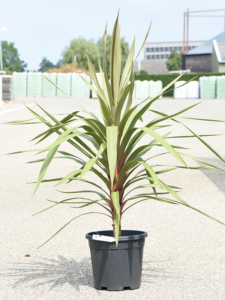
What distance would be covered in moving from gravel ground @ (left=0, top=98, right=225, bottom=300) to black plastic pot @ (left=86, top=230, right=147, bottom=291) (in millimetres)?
85

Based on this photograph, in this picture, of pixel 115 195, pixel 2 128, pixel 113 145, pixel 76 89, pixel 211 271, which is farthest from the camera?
pixel 76 89

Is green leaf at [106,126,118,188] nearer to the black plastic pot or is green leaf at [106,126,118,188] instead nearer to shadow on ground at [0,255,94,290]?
the black plastic pot

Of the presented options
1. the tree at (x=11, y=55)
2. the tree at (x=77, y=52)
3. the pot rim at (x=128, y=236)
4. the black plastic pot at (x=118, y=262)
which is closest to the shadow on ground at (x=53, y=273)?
the black plastic pot at (x=118, y=262)

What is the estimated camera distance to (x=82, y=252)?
3.98 m

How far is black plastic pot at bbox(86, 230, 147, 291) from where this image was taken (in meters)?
2.88

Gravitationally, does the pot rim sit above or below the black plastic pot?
above

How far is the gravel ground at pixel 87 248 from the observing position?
3.12 metres

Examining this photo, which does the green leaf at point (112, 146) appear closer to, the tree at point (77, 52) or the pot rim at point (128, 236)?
the pot rim at point (128, 236)

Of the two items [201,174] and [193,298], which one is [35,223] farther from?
[201,174]

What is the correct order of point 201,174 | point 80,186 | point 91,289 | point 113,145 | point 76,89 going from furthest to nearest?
point 76,89 → point 201,174 → point 80,186 → point 91,289 → point 113,145

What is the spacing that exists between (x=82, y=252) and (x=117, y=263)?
1125 millimetres

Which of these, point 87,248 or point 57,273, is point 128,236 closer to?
point 57,273

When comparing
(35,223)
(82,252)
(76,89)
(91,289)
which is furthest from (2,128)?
(76,89)

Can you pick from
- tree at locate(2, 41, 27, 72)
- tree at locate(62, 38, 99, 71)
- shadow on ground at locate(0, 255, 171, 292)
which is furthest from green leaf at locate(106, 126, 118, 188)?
tree at locate(2, 41, 27, 72)
